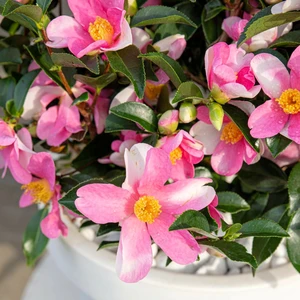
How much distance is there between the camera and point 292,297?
0.61 m

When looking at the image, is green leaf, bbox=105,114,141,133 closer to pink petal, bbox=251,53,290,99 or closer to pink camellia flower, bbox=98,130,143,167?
pink camellia flower, bbox=98,130,143,167

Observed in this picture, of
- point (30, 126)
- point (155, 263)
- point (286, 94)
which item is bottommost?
point (155, 263)

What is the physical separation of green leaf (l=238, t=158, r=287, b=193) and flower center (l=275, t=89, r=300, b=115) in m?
0.15

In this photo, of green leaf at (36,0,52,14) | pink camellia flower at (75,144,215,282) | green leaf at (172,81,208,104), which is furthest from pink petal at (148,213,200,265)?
green leaf at (36,0,52,14)

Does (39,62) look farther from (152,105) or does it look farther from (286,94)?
(286,94)

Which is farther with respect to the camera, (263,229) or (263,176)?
(263,176)

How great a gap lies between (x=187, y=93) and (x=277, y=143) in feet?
0.28

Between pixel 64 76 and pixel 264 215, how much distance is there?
0.25m

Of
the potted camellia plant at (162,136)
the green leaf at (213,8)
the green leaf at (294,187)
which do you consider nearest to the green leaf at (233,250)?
the potted camellia plant at (162,136)

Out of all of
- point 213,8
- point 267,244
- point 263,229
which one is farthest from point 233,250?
point 213,8

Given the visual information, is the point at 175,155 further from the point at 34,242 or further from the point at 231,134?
the point at 34,242

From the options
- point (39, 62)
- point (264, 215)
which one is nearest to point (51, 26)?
point (39, 62)

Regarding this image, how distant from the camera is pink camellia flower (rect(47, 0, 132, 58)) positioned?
1.44 feet

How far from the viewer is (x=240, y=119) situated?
→ 0.46 metres
